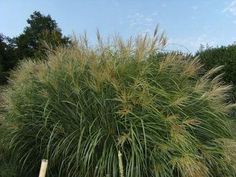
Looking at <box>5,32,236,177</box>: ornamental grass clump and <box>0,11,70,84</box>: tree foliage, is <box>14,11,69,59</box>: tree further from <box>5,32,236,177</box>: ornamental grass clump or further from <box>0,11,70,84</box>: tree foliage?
<box>5,32,236,177</box>: ornamental grass clump

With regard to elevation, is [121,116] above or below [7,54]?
below

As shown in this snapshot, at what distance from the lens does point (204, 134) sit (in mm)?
6629

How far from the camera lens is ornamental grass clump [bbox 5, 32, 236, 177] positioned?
6.01m

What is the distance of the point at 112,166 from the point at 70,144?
0.63 m

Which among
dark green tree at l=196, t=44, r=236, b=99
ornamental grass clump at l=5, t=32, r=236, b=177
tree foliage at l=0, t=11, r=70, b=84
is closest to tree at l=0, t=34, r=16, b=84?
tree foliage at l=0, t=11, r=70, b=84

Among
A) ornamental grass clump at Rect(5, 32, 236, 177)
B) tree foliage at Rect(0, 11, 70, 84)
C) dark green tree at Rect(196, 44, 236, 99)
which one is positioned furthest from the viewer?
tree foliage at Rect(0, 11, 70, 84)

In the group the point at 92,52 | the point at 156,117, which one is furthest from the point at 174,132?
the point at 92,52

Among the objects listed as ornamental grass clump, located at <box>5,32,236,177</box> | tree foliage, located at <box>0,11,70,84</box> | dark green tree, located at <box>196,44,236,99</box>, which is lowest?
ornamental grass clump, located at <box>5,32,236,177</box>

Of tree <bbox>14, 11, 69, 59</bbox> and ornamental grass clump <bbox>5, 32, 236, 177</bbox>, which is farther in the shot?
tree <bbox>14, 11, 69, 59</bbox>

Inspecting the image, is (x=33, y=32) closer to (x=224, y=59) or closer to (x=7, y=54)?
(x=7, y=54)

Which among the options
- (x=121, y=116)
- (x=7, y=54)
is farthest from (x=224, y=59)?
(x=121, y=116)

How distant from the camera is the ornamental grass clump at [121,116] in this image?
6008 mm

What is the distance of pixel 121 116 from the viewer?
20.2 feet

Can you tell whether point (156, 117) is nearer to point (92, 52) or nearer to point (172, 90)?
point (172, 90)
